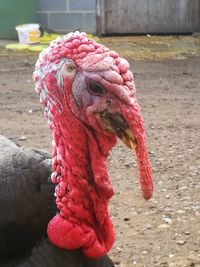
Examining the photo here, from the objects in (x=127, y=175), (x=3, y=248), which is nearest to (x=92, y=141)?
(x=3, y=248)

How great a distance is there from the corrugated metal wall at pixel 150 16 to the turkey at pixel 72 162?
8.43m

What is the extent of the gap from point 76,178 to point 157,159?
2827mm

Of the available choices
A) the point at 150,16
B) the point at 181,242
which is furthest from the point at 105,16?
the point at 181,242

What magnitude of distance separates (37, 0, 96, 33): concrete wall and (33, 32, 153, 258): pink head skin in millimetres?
8367

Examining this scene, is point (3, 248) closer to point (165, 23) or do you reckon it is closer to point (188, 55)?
point (188, 55)

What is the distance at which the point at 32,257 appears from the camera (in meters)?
2.09

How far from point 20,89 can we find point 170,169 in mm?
2995

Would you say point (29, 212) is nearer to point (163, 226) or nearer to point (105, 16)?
point (163, 226)

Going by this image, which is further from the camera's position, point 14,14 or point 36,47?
point 14,14

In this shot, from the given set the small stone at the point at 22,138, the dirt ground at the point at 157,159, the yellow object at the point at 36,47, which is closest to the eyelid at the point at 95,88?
the dirt ground at the point at 157,159

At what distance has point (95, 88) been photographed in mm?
1939

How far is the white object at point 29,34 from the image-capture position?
9.52 metres

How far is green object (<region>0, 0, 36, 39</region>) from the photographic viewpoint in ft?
33.1

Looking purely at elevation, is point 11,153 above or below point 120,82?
below
